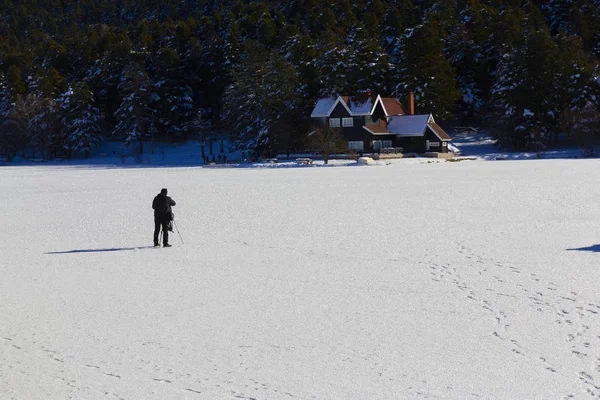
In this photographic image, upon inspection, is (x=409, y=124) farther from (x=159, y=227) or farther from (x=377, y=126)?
(x=159, y=227)

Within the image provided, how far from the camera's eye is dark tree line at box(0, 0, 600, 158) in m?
62.3

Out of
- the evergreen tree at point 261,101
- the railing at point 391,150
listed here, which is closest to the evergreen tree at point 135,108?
the evergreen tree at point 261,101

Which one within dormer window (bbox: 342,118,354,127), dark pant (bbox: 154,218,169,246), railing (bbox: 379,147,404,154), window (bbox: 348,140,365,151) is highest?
dormer window (bbox: 342,118,354,127)

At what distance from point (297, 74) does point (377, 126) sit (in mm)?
10369

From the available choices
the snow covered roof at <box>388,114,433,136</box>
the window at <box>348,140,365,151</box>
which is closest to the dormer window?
the window at <box>348,140,365,151</box>

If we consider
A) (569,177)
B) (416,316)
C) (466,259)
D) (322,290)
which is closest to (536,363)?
(416,316)

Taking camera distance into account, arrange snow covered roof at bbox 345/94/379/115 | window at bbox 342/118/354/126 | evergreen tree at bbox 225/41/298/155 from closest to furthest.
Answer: snow covered roof at bbox 345/94/379/115 < window at bbox 342/118/354/126 < evergreen tree at bbox 225/41/298/155

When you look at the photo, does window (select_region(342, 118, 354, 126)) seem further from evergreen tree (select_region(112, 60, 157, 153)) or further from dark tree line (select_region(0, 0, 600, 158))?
evergreen tree (select_region(112, 60, 157, 153))

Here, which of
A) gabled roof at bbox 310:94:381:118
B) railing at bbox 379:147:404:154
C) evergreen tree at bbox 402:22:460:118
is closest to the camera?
railing at bbox 379:147:404:154

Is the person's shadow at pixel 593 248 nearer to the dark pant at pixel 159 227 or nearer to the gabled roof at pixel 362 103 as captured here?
the dark pant at pixel 159 227

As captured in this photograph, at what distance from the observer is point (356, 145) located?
6228 cm

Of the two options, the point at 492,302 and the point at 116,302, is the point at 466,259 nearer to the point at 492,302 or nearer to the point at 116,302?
the point at 492,302

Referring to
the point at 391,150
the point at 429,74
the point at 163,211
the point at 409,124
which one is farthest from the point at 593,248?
the point at 429,74

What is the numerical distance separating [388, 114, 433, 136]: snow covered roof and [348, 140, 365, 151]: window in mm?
2971
